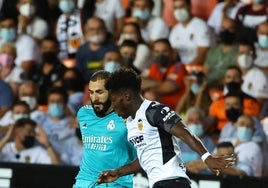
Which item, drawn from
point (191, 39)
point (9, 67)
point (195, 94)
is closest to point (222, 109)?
point (195, 94)

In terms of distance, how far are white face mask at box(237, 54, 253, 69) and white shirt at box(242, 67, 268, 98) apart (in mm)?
78

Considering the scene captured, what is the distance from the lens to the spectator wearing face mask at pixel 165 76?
40.1 feet

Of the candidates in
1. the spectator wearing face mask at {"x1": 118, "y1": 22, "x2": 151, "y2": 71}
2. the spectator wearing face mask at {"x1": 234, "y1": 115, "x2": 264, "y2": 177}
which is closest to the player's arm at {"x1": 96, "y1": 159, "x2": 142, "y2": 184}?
the spectator wearing face mask at {"x1": 234, "y1": 115, "x2": 264, "y2": 177}

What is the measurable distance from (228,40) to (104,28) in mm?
1743

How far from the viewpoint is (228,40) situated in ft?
41.0

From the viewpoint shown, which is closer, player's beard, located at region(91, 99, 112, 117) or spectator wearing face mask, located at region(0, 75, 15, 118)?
player's beard, located at region(91, 99, 112, 117)

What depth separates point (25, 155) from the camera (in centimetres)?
1199

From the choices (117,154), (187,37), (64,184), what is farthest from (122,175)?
(187,37)

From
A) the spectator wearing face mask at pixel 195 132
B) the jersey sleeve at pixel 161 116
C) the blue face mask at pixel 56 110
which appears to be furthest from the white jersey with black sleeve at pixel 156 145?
the blue face mask at pixel 56 110

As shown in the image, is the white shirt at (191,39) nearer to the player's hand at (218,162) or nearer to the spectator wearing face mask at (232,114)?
the spectator wearing face mask at (232,114)

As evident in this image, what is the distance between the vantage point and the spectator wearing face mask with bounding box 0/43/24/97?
A: 1361 centimetres

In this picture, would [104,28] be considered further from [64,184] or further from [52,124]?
[64,184]

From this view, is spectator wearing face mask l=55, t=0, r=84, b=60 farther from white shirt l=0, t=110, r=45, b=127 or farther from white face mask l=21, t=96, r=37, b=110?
white shirt l=0, t=110, r=45, b=127

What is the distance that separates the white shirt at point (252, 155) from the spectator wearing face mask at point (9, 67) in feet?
12.6
